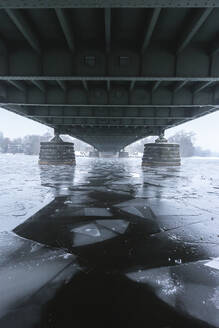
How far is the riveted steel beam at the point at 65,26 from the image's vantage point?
518 centimetres

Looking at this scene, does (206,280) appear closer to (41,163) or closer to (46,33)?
(46,33)

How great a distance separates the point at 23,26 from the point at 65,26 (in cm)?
128

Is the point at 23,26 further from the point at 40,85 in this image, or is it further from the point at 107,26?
the point at 40,85

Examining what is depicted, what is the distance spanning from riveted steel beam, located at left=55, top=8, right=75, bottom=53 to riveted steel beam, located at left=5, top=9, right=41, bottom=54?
1.13 m

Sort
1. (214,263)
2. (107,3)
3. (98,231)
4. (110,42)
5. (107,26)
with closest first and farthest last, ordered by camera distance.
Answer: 1. (214,263)
2. (107,3)
3. (98,231)
4. (107,26)
5. (110,42)

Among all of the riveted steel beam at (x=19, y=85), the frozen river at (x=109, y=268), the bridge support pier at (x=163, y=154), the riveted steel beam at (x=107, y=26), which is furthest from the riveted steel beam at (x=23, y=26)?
the bridge support pier at (x=163, y=154)

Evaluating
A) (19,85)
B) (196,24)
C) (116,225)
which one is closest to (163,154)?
(19,85)

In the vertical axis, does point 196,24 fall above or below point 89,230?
above

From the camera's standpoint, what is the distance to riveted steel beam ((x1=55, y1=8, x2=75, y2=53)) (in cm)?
518

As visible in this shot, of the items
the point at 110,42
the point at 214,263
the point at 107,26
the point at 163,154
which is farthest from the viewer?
the point at 163,154

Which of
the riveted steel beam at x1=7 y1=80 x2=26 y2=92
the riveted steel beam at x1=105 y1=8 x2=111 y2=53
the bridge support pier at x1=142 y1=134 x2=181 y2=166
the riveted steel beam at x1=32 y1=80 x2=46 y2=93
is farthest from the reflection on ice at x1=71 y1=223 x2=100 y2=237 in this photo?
the bridge support pier at x1=142 y1=134 x2=181 y2=166

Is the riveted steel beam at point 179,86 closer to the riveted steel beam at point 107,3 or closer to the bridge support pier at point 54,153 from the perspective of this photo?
the riveted steel beam at point 107,3

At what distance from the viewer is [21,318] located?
1.80m

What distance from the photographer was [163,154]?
26156 mm
